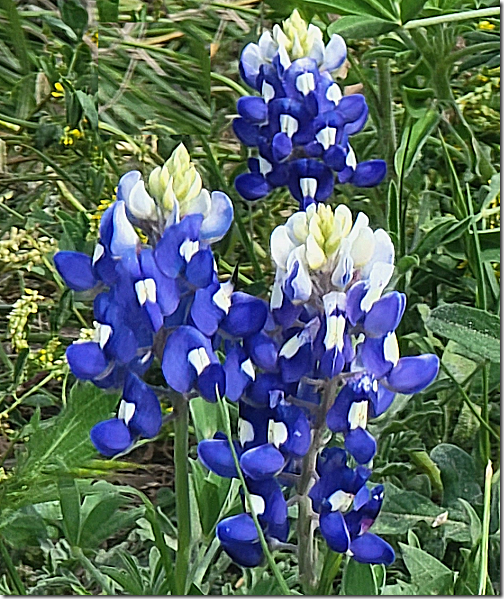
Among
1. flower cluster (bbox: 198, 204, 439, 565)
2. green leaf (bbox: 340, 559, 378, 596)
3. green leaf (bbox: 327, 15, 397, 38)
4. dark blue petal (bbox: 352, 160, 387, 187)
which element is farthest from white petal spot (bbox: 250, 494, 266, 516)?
green leaf (bbox: 327, 15, 397, 38)

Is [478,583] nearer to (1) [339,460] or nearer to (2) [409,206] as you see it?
(1) [339,460]

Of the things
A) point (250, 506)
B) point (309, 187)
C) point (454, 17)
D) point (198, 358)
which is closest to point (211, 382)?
point (198, 358)

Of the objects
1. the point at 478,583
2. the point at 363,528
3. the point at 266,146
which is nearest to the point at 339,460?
the point at 363,528

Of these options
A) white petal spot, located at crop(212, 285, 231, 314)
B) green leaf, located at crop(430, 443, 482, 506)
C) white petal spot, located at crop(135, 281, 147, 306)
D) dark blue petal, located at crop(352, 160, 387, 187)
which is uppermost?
dark blue petal, located at crop(352, 160, 387, 187)

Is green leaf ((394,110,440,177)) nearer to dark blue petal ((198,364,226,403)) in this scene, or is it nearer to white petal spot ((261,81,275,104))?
white petal spot ((261,81,275,104))

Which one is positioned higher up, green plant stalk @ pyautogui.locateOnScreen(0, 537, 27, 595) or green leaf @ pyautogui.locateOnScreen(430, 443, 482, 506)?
green leaf @ pyautogui.locateOnScreen(430, 443, 482, 506)

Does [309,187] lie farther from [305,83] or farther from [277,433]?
[277,433]

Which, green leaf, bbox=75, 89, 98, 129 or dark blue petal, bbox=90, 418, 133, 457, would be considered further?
green leaf, bbox=75, 89, 98, 129
